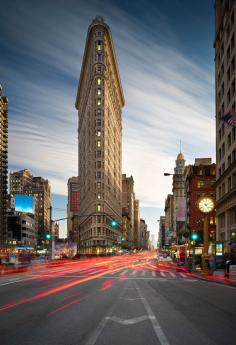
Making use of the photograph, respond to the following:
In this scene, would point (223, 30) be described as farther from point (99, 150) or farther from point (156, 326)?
point (99, 150)

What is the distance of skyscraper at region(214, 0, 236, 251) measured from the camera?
53.2 meters

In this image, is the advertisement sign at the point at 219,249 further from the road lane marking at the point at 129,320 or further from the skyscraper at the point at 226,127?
the road lane marking at the point at 129,320

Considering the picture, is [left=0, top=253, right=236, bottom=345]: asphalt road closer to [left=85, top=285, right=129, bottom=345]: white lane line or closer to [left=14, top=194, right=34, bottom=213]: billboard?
[left=85, top=285, right=129, bottom=345]: white lane line

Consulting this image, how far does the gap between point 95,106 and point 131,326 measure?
144613 mm

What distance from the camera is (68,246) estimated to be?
101438 millimetres

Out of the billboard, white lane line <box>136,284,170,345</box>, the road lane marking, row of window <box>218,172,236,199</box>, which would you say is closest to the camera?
white lane line <box>136,284,170,345</box>

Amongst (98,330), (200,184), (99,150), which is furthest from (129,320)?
(99,150)

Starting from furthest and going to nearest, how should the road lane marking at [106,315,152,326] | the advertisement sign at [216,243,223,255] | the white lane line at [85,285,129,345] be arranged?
the advertisement sign at [216,243,223,255]
the road lane marking at [106,315,152,326]
the white lane line at [85,285,129,345]

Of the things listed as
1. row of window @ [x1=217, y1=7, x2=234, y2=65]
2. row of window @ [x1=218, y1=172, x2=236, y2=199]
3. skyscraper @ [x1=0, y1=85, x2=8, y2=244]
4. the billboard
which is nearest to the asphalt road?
row of window @ [x1=218, y1=172, x2=236, y2=199]

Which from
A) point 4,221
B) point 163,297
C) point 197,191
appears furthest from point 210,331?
point 4,221

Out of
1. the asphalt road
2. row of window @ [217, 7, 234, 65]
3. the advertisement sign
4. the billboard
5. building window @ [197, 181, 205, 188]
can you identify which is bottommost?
the advertisement sign

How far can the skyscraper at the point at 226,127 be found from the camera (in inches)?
2093

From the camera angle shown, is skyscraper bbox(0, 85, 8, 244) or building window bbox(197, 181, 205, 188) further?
skyscraper bbox(0, 85, 8, 244)

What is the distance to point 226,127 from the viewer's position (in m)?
57.4
